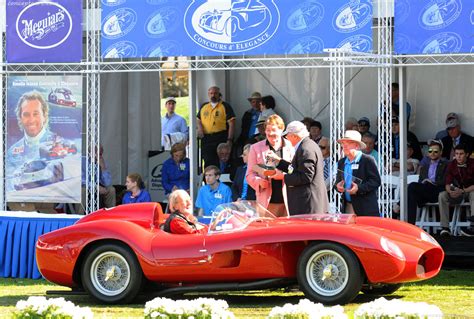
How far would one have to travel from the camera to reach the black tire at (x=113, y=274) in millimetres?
10586

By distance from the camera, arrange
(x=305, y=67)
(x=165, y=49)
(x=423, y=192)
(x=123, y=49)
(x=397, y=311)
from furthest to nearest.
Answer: (x=423, y=192)
(x=123, y=49)
(x=165, y=49)
(x=305, y=67)
(x=397, y=311)

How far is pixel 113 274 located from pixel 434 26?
493 centimetres

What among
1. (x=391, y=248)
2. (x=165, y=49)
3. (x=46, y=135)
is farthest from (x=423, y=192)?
(x=391, y=248)

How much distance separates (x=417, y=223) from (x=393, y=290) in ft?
14.7

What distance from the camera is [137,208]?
11.2 m

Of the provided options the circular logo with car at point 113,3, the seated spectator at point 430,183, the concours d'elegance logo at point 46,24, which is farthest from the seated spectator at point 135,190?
the seated spectator at point 430,183

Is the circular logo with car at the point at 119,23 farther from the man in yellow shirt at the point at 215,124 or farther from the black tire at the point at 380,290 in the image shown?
the black tire at the point at 380,290

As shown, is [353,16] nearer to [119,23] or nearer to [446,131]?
[119,23]

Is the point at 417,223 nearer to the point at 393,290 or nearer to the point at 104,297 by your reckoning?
the point at 393,290

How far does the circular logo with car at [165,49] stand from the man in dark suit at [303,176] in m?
3.22

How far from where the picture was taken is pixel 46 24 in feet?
48.0

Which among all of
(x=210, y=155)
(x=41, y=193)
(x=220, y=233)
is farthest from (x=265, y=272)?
(x=210, y=155)

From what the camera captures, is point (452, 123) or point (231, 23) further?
point (452, 123)

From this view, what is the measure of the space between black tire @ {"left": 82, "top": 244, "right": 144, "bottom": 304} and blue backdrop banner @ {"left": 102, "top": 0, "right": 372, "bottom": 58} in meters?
4.07
